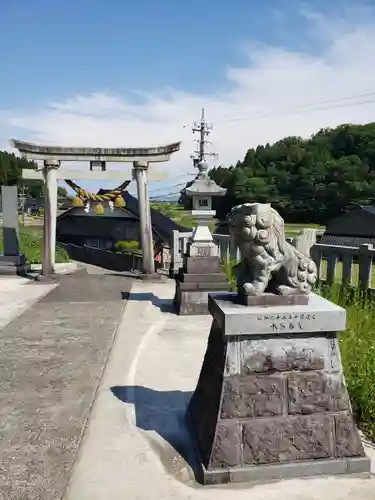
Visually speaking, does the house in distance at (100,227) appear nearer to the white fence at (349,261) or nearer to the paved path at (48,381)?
the paved path at (48,381)

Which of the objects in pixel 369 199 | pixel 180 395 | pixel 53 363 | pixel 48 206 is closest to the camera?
pixel 180 395

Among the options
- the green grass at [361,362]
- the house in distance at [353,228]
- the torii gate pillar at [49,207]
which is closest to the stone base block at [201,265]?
the green grass at [361,362]

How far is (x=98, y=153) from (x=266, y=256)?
350 inches

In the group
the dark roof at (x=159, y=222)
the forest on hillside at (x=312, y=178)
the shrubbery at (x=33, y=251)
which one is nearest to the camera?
the shrubbery at (x=33, y=251)

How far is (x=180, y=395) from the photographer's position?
4207 mm

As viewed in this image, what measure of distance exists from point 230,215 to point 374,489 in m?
2.10

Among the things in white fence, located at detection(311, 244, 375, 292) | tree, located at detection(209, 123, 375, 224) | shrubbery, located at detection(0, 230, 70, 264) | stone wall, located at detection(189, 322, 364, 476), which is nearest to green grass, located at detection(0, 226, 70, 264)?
shrubbery, located at detection(0, 230, 70, 264)

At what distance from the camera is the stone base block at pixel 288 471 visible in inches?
112

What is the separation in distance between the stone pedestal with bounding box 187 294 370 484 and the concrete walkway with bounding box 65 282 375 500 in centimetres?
13

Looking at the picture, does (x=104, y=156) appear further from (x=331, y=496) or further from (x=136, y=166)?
Result: (x=331, y=496)

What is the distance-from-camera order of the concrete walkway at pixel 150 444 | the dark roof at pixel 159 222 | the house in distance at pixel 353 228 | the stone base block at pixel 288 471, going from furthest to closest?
1. the dark roof at pixel 159 222
2. the house in distance at pixel 353 228
3. the stone base block at pixel 288 471
4. the concrete walkway at pixel 150 444

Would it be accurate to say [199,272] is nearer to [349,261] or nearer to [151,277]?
[349,261]

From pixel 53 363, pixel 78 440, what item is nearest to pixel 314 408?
pixel 78 440

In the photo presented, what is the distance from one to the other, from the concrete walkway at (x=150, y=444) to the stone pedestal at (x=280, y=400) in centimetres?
13
